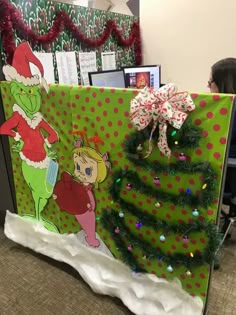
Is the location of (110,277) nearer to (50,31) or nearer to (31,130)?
(31,130)

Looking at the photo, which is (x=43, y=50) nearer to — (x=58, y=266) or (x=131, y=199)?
(x=131, y=199)

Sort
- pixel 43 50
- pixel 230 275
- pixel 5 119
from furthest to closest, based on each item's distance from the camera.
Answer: pixel 43 50, pixel 5 119, pixel 230 275

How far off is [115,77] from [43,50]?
62cm

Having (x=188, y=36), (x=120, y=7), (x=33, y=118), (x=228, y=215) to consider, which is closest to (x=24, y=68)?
(x=33, y=118)

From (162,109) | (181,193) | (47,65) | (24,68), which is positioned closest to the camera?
(162,109)

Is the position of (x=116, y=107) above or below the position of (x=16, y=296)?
above

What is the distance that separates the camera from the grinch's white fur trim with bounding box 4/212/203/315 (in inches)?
54.3

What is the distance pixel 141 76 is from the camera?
2.57 m

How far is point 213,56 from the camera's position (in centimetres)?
267

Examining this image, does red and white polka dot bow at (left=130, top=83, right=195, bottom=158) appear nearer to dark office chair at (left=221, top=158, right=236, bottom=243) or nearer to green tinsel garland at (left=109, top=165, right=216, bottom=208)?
green tinsel garland at (left=109, top=165, right=216, bottom=208)

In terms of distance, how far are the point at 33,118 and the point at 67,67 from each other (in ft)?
2.39

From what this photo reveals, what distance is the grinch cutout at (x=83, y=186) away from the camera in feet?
4.88

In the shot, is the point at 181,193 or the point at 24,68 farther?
the point at 24,68

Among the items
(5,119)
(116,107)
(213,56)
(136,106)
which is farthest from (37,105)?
(213,56)
